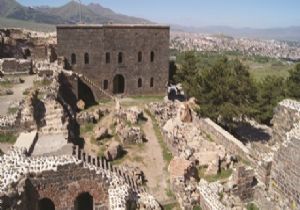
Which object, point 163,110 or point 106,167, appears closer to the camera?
point 106,167

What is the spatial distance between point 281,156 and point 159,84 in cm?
2327

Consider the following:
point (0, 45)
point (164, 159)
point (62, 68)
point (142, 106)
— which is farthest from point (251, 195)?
point (0, 45)

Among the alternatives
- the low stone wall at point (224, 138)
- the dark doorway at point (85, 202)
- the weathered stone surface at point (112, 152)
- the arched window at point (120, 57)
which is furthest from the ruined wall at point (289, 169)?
the arched window at point (120, 57)

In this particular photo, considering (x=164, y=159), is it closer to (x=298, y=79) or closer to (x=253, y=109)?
(x=253, y=109)

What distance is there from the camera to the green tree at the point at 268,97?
33688 millimetres

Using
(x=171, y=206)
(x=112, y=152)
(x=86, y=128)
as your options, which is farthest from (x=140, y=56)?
(x=171, y=206)

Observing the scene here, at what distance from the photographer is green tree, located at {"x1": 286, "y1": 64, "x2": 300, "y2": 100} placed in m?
33.4

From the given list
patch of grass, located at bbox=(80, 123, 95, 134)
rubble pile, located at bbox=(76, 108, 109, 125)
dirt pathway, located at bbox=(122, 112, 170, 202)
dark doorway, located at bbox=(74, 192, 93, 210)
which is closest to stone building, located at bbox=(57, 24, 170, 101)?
rubble pile, located at bbox=(76, 108, 109, 125)

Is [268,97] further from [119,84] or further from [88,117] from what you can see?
[88,117]

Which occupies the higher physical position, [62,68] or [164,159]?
[62,68]

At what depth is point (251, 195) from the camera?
19.3 meters

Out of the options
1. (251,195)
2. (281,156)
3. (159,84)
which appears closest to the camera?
(281,156)

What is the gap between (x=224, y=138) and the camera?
86.8 ft

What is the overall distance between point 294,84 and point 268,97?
231 centimetres
